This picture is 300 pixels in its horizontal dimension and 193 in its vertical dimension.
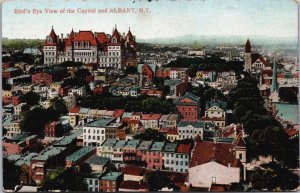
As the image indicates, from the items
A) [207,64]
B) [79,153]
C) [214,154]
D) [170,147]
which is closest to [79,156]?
[79,153]

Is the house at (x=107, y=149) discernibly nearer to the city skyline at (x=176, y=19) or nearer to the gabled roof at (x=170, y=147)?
the gabled roof at (x=170, y=147)

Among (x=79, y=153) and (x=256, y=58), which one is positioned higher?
(x=256, y=58)

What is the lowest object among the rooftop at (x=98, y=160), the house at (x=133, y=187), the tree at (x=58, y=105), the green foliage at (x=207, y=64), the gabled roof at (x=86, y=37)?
the house at (x=133, y=187)

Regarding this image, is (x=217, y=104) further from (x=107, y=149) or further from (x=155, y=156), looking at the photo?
(x=107, y=149)

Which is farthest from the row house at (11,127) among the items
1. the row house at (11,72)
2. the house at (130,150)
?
the house at (130,150)

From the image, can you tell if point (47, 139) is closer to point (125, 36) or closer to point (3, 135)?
point (3, 135)

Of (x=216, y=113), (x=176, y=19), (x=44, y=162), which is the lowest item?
(x=44, y=162)
